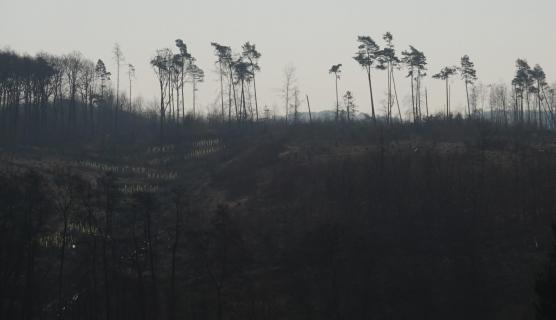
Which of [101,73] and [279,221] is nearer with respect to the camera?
[279,221]

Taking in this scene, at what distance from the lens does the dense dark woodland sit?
3067cm

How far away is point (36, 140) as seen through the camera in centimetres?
6256

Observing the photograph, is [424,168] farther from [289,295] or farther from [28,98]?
[28,98]

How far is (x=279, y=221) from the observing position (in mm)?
41344

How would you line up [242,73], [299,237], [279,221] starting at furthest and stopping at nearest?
[242,73]
[279,221]
[299,237]

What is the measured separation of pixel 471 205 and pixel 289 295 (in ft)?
54.1

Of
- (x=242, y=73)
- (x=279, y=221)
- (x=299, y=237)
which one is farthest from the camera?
(x=242, y=73)

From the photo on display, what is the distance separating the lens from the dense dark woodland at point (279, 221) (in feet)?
101

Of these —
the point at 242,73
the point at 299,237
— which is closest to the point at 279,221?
the point at 299,237

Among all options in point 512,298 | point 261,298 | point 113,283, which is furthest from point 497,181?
point 113,283

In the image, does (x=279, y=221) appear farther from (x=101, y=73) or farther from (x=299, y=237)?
(x=101, y=73)

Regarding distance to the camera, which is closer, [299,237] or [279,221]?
[299,237]

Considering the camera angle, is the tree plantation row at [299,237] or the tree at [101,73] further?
the tree at [101,73]

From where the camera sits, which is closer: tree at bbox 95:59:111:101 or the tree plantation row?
the tree plantation row
